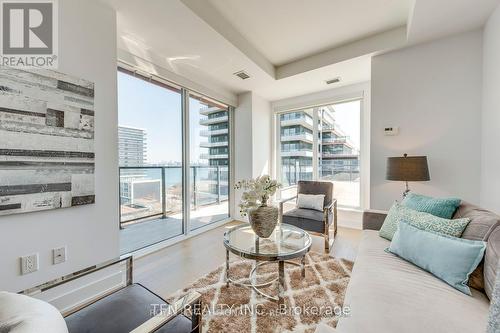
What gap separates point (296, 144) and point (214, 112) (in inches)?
70.5

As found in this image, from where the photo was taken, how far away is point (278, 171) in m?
4.58

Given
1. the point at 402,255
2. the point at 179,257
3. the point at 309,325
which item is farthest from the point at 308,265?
the point at 179,257

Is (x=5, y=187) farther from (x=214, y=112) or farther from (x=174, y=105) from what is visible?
(x=214, y=112)

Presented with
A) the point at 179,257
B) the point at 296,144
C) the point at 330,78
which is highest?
the point at 330,78

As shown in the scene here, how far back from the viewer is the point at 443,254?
125 cm

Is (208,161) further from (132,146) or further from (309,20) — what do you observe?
(309,20)

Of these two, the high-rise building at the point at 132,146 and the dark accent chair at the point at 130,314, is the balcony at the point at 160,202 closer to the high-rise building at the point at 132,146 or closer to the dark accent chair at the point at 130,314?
the high-rise building at the point at 132,146

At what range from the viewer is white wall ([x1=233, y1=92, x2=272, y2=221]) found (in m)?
3.95

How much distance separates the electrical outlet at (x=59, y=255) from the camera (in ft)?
5.19

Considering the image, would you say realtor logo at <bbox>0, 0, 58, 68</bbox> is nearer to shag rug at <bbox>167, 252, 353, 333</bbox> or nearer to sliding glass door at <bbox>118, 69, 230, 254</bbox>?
sliding glass door at <bbox>118, 69, 230, 254</bbox>

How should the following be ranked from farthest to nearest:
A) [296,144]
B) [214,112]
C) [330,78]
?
1. [296,144]
2. [214,112]
3. [330,78]

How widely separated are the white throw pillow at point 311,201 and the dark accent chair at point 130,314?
238 cm

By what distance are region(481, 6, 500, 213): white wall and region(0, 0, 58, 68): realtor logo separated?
147 inches

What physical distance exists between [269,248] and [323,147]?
2.87m
